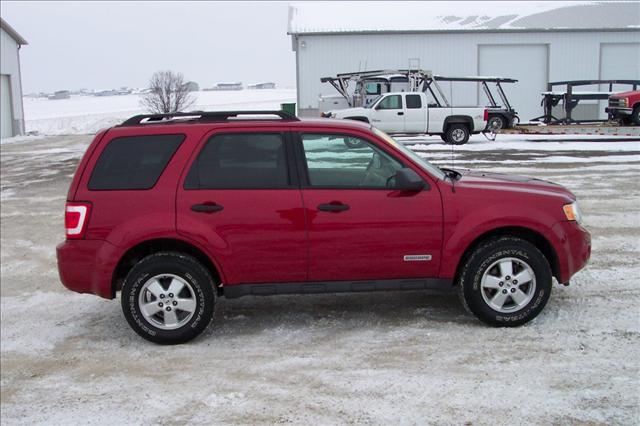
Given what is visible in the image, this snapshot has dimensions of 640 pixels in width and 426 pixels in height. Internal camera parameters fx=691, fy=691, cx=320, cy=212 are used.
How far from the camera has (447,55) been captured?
36.0m

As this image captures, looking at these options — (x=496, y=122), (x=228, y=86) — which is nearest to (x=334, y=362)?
(x=496, y=122)

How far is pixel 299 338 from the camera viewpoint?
5480mm

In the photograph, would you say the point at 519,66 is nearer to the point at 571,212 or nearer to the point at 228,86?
the point at 571,212

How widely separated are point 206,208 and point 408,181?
1571 mm

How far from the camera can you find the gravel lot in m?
4.26

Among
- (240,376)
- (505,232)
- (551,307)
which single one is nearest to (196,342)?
(240,376)

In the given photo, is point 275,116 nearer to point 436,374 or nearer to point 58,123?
point 436,374

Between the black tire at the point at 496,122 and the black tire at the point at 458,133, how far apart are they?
2.79m

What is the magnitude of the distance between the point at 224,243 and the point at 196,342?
0.84 metres

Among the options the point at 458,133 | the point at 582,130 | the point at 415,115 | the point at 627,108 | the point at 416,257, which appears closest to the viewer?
the point at 416,257

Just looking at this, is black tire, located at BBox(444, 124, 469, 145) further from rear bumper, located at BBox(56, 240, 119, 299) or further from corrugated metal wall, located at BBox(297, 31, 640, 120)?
rear bumper, located at BBox(56, 240, 119, 299)

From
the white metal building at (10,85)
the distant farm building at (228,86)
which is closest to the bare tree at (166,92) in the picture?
the white metal building at (10,85)

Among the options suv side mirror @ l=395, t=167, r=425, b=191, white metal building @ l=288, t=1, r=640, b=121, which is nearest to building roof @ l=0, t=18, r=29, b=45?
white metal building @ l=288, t=1, r=640, b=121

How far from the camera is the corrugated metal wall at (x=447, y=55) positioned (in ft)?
116
